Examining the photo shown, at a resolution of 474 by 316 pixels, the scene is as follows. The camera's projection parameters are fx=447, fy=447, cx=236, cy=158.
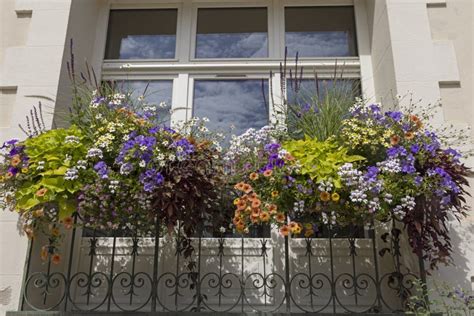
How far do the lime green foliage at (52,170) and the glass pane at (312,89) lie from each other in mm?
1528

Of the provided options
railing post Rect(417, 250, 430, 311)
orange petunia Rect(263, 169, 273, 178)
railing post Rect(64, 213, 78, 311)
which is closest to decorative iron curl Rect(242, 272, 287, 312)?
orange petunia Rect(263, 169, 273, 178)

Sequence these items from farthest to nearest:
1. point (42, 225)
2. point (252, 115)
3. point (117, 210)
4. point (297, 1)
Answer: point (297, 1) → point (252, 115) → point (42, 225) → point (117, 210)

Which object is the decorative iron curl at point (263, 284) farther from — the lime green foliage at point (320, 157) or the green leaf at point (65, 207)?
the green leaf at point (65, 207)

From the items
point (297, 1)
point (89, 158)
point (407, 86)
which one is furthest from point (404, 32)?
point (89, 158)

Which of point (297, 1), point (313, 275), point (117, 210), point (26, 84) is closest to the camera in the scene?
point (117, 210)

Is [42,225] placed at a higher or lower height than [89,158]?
lower

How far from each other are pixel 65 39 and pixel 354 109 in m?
2.20

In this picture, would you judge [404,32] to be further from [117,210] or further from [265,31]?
[117,210]

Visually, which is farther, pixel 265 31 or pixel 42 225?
pixel 265 31

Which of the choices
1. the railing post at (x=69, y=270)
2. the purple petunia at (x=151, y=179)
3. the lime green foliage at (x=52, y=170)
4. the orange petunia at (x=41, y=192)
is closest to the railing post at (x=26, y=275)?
the railing post at (x=69, y=270)

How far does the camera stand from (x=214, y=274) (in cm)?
302

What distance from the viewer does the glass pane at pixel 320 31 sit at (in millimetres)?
3984

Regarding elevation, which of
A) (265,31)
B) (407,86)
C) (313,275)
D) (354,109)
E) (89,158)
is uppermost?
(265,31)

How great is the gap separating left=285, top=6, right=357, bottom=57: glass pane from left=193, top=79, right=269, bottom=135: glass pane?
512mm
